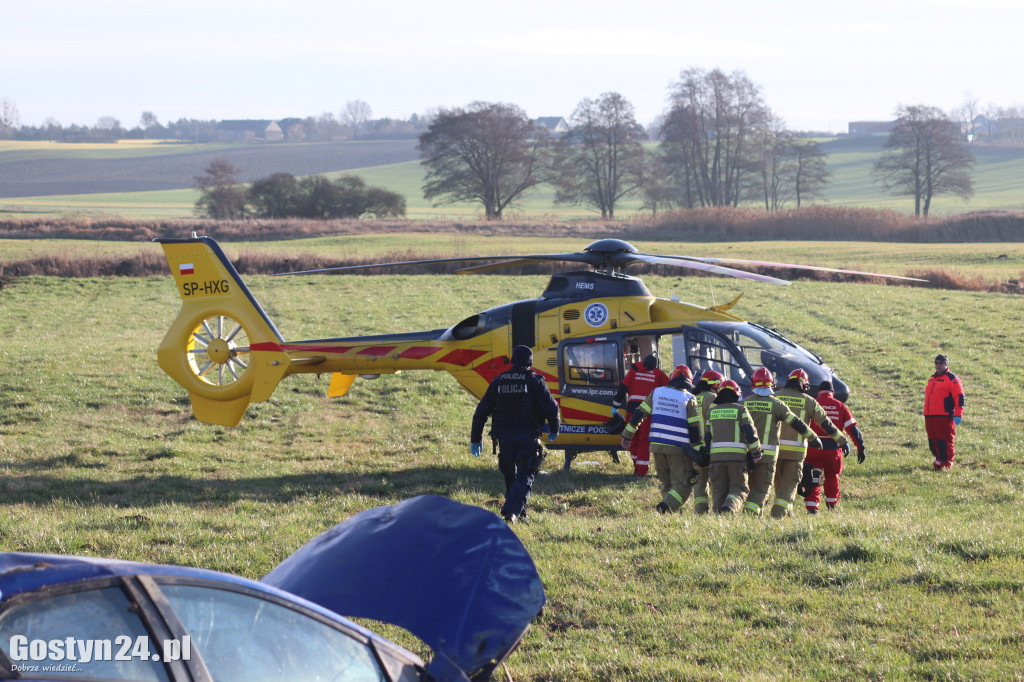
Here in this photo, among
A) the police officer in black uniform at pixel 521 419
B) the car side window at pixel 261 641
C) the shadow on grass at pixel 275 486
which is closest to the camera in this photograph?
the car side window at pixel 261 641

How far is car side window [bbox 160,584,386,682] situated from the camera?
9.27ft

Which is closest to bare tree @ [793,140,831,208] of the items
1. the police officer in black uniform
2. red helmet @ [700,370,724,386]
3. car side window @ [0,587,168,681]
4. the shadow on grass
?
the shadow on grass

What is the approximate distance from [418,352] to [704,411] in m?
4.83

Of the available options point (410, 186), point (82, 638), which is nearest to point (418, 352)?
point (82, 638)

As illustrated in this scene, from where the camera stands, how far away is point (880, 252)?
4638 centimetres

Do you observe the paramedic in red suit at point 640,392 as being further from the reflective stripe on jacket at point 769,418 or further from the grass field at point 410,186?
the grass field at point 410,186

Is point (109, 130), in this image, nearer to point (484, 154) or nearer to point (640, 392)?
point (484, 154)

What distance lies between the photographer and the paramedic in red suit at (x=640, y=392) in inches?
483

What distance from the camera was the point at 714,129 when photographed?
78.1 meters

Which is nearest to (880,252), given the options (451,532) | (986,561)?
(986,561)

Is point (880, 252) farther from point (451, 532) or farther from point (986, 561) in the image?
point (451, 532)

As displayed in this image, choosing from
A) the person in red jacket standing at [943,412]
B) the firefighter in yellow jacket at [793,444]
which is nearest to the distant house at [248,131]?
the person in red jacket standing at [943,412]

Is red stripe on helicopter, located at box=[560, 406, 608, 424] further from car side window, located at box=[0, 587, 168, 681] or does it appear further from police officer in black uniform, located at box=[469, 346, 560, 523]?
car side window, located at box=[0, 587, 168, 681]

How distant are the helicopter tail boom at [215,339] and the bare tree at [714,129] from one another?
2726 inches
